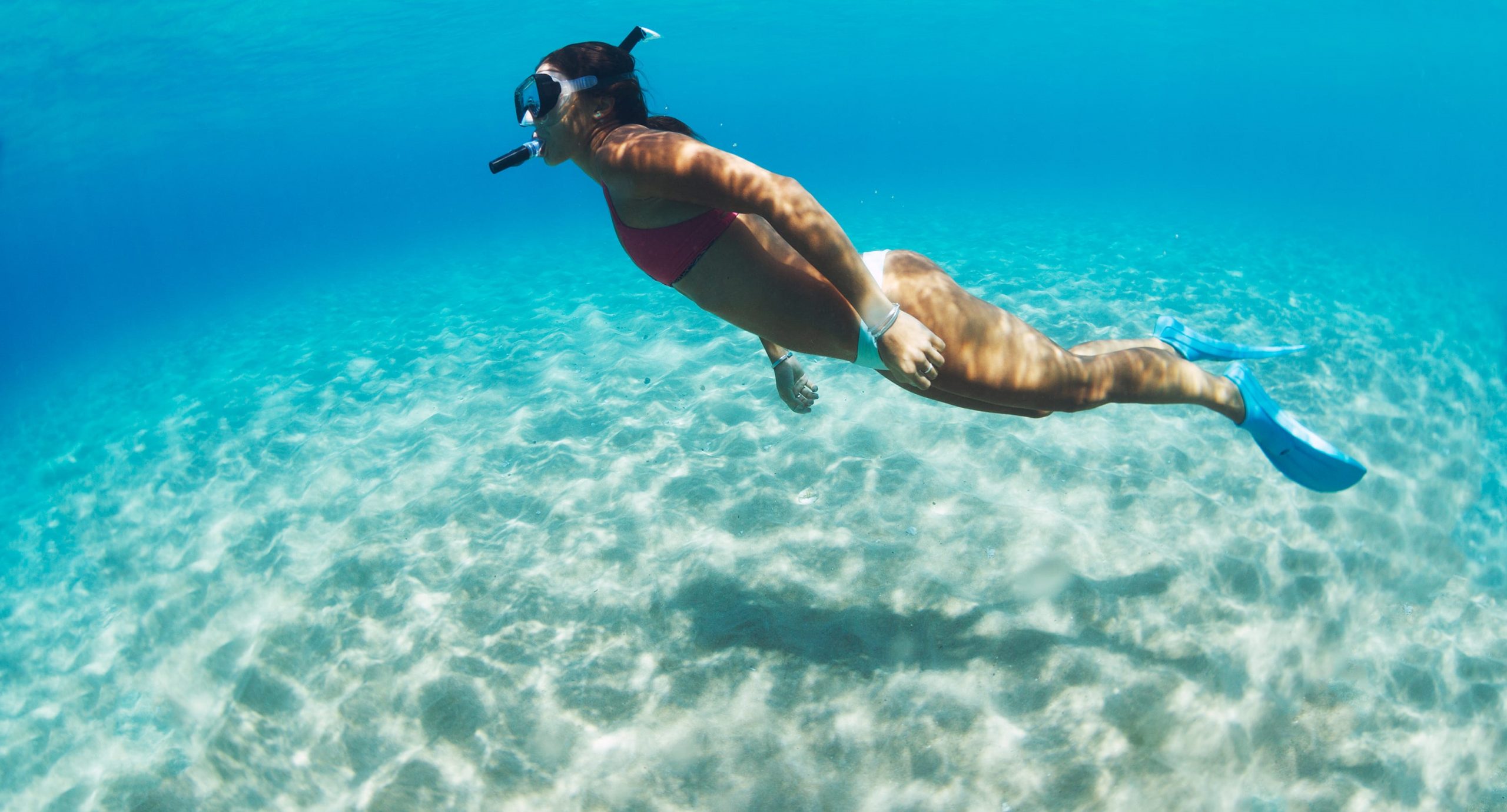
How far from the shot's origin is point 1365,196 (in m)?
42.2

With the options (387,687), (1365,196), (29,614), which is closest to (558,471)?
(387,687)

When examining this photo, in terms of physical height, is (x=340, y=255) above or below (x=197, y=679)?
below

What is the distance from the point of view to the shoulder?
5.82ft

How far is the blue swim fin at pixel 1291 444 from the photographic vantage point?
2807 mm

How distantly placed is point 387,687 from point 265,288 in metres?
23.0

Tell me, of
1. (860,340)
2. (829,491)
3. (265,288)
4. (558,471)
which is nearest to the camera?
(860,340)

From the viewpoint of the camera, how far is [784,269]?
7.32 ft

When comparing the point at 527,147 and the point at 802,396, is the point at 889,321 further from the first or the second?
the point at 802,396

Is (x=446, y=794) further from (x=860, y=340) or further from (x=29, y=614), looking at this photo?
(x=29, y=614)

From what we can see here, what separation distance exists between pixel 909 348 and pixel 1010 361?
630mm

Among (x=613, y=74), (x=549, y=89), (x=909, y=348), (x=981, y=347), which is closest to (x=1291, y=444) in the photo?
(x=981, y=347)

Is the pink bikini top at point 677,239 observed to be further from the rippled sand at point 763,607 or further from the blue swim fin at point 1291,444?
the blue swim fin at point 1291,444

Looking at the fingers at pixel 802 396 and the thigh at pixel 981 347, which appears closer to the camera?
the thigh at pixel 981 347

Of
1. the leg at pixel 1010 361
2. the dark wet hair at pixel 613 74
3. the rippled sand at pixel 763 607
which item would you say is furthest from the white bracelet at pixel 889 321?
the rippled sand at pixel 763 607
